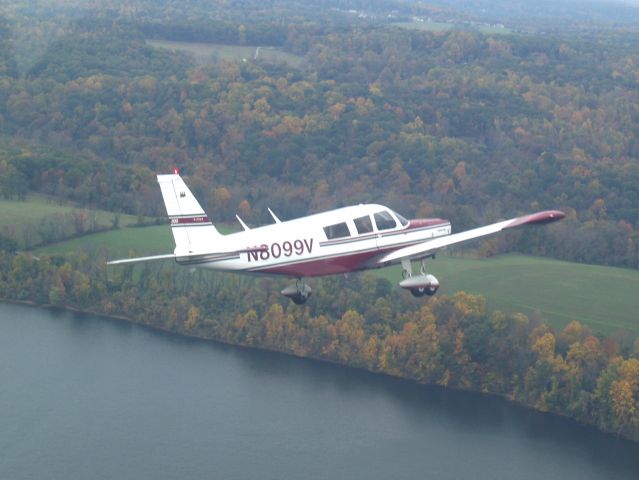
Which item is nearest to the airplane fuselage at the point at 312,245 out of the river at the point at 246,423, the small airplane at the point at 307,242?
the small airplane at the point at 307,242

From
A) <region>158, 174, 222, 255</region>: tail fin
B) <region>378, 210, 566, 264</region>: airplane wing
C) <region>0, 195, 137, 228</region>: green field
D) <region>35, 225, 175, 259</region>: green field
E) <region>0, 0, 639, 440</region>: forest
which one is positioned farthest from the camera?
<region>0, 195, 137, 228</region>: green field

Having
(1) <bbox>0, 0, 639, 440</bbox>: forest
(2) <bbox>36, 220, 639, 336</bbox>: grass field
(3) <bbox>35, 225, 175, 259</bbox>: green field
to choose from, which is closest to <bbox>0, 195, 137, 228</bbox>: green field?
(1) <bbox>0, 0, 639, 440</bbox>: forest

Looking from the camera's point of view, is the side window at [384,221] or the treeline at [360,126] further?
the treeline at [360,126]

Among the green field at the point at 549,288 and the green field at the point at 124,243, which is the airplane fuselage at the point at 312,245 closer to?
the green field at the point at 549,288

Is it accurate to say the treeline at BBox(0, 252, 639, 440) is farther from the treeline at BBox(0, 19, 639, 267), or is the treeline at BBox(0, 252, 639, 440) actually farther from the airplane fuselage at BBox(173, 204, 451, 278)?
the airplane fuselage at BBox(173, 204, 451, 278)

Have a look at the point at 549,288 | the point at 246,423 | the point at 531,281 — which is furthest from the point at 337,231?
the point at 531,281

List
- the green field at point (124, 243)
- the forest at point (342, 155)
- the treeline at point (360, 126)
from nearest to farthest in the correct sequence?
the forest at point (342, 155) → the green field at point (124, 243) → the treeline at point (360, 126)

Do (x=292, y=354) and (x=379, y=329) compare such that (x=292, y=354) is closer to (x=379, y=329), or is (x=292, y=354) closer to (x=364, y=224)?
(x=379, y=329)
